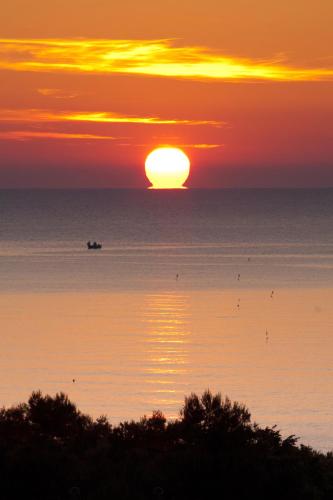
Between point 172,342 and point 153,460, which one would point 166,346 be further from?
point 153,460

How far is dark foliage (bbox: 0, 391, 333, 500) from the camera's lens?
43.2m

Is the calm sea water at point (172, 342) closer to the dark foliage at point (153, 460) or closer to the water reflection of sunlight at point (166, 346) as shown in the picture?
the water reflection of sunlight at point (166, 346)

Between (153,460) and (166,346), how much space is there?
66.9m

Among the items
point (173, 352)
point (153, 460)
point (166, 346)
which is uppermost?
point (166, 346)

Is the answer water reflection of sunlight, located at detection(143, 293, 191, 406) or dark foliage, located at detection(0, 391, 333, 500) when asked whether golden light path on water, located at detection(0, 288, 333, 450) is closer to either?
water reflection of sunlight, located at detection(143, 293, 191, 406)

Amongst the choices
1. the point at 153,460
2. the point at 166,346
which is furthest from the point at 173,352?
the point at 153,460

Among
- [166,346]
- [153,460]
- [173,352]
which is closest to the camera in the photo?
[153,460]

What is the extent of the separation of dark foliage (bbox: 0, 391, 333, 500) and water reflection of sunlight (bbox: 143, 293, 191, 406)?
38.6 meters

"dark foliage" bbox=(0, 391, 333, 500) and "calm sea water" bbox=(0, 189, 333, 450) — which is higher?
"calm sea water" bbox=(0, 189, 333, 450)

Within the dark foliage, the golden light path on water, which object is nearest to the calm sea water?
the golden light path on water

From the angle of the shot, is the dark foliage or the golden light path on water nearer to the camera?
the dark foliage

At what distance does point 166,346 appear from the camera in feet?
368

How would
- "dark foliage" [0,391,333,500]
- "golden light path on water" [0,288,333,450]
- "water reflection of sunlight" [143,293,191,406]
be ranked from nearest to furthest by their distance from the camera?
"dark foliage" [0,391,333,500], "golden light path on water" [0,288,333,450], "water reflection of sunlight" [143,293,191,406]

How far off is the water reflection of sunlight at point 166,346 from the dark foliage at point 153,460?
1520 inches
